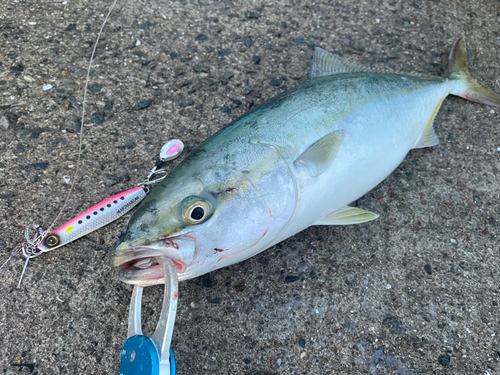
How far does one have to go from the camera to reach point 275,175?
68.0 inches

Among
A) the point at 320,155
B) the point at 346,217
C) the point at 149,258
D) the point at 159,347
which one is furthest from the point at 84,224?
the point at 346,217

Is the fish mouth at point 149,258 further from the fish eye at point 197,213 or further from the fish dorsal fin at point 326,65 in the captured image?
the fish dorsal fin at point 326,65

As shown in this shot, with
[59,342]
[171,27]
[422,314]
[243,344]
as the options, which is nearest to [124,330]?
[59,342]

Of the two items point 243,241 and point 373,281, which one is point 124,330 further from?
point 373,281

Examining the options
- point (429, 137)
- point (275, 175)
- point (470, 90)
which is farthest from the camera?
point (470, 90)

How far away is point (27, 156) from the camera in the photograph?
2.37 metres

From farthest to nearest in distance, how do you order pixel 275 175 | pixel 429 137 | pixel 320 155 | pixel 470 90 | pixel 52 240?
pixel 470 90 < pixel 429 137 < pixel 52 240 < pixel 320 155 < pixel 275 175

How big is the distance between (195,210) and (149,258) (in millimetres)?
290

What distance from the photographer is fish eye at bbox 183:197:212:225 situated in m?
1.56

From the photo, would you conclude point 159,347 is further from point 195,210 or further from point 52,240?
point 52,240

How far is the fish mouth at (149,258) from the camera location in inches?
59.1

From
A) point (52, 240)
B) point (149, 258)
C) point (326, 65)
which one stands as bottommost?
point (52, 240)

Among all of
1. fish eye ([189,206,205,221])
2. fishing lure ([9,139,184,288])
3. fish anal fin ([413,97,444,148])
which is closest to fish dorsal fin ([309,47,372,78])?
fish anal fin ([413,97,444,148])

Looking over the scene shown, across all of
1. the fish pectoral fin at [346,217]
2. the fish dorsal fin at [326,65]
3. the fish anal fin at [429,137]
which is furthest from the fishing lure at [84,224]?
the fish anal fin at [429,137]
